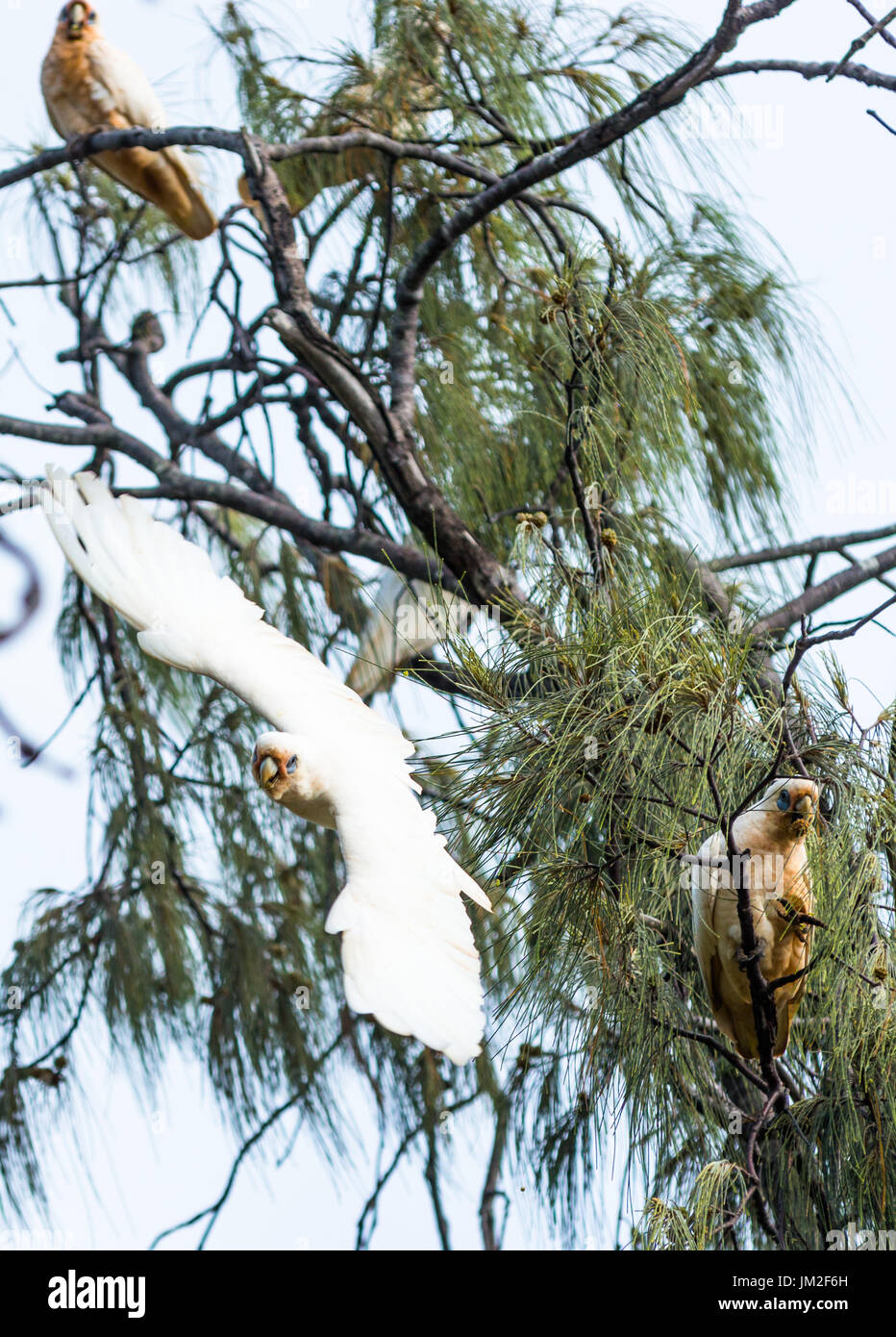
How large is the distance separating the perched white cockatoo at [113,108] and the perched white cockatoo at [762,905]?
74.8 inches

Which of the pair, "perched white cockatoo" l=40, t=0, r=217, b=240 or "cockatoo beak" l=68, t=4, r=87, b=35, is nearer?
"perched white cockatoo" l=40, t=0, r=217, b=240

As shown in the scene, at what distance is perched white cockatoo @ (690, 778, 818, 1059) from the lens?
1112 millimetres

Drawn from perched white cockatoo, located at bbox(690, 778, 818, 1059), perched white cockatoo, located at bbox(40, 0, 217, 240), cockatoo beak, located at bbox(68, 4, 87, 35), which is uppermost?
cockatoo beak, located at bbox(68, 4, 87, 35)

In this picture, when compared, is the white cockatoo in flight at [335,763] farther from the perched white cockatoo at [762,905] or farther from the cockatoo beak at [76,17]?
the cockatoo beak at [76,17]

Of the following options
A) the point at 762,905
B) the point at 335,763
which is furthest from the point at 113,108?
the point at 762,905

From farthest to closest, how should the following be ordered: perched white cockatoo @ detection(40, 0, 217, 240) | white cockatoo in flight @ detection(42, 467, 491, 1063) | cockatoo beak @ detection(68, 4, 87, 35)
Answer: cockatoo beak @ detection(68, 4, 87, 35)
perched white cockatoo @ detection(40, 0, 217, 240)
white cockatoo in flight @ detection(42, 467, 491, 1063)

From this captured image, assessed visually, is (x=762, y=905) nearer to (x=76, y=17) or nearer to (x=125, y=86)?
(x=125, y=86)

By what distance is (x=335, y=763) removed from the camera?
1.37 meters

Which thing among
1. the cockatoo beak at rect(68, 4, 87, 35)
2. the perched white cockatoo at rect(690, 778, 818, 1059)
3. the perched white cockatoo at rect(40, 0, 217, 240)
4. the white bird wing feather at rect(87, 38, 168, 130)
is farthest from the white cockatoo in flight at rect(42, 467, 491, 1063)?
the cockatoo beak at rect(68, 4, 87, 35)

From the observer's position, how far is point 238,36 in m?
2.31

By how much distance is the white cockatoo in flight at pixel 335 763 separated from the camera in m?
1.06

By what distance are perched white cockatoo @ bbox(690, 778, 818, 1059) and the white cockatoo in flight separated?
200 mm

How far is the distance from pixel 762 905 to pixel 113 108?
2148 mm

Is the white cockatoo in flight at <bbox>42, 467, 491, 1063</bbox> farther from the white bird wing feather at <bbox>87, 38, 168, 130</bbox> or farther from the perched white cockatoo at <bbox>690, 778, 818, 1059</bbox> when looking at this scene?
the white bird wing feather at <bbox>87, 38, 168, 130</bbox>
